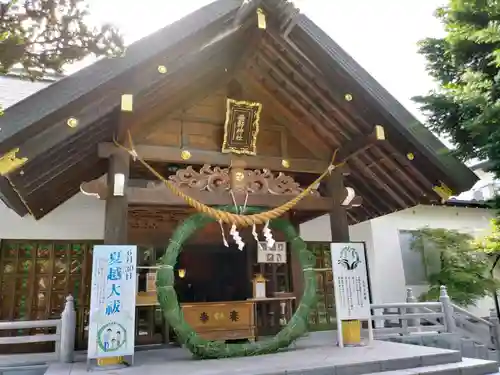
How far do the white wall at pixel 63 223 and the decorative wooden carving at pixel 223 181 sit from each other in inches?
121

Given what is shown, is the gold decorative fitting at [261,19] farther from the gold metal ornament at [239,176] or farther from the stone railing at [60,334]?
the stone railing at [60,334]

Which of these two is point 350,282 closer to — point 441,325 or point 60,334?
point 441,325

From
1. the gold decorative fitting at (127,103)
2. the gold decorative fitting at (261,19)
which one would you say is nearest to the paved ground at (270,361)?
the gold decorative fitting at (127,103)

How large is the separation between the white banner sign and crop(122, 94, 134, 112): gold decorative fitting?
410 cm

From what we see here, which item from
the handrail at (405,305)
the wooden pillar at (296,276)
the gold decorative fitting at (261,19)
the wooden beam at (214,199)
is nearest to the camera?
the gold decorative fitting at (261,19)

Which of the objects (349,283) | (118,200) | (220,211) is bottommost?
(349,283)

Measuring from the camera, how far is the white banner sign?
685 cm

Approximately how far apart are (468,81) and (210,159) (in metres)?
5.63

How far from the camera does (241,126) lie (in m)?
7.07

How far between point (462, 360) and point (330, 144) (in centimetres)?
422

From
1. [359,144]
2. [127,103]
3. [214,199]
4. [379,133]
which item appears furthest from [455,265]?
[127,103]

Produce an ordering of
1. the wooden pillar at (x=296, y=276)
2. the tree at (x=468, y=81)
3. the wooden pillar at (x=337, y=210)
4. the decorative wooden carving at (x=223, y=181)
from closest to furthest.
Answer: the decorative wooden carving at (x=223, y=181) → the wooden pillar at (x=337, y=210) → the tree at (x=468, y=81) → the wooden pillar at (x=296, y=276)

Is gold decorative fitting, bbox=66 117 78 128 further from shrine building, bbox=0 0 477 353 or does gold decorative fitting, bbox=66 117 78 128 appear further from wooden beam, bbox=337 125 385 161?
wooden beam, bbox=337 125 385 161

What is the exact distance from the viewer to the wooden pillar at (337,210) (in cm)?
740
